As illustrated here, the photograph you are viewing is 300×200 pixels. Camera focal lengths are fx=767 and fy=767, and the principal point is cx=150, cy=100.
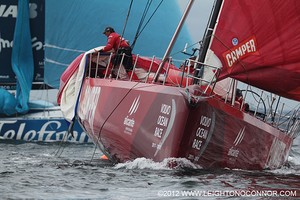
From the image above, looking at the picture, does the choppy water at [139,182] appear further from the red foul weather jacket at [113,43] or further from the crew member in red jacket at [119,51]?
the red foul weather jacket at [113,43]

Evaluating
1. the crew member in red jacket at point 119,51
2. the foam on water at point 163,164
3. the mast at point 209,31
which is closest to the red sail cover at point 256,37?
the mast at point 209,31

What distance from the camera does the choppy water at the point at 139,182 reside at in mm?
6918

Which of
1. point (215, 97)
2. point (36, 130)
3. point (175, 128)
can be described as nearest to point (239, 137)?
point (215, 97)

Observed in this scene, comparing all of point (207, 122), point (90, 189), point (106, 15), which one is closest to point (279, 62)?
point (207, 122)

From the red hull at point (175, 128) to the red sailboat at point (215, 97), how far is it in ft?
0.03

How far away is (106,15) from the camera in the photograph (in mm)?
19656

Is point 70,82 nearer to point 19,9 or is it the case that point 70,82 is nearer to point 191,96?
point 191,96

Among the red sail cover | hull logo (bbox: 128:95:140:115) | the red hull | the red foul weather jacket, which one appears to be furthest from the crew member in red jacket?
the red sail cover

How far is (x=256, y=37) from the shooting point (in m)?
8.80

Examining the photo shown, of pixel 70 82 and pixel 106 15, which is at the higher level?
pixel 106 15

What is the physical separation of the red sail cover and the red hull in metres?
0.62

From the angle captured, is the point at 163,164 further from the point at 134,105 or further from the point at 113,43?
the point at 113,43

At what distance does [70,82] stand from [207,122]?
3530 millimetres

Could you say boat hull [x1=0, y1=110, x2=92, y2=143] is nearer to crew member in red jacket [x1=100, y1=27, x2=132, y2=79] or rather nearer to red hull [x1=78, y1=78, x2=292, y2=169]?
crew member in red jacket [x1=100, y1=27, x2=132, y2=79]
